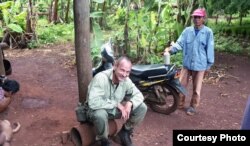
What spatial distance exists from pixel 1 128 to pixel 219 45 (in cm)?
841

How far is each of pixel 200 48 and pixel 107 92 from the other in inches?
76.9

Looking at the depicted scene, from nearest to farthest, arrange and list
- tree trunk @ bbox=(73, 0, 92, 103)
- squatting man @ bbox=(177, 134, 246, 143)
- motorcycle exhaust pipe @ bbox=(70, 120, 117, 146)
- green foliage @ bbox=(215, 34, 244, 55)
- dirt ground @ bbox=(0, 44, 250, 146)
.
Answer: squatting man @ bbox=(177, 134, 246, 143)
tree trunk @ bbox=(73, 0, 92, 103)
motorcycle exhaust pipe @ bbox=(70, 120, 117, 146)
dirt ground @ bbox=(0, 44, 250, 146)
green foliage @ bbox=(215, 34, 244, 55)

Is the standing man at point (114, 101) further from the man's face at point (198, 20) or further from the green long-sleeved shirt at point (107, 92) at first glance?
the man's face at point (198, 20)

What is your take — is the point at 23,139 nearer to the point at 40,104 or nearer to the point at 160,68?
the point at 40,104

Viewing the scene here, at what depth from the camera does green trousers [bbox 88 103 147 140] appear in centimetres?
391

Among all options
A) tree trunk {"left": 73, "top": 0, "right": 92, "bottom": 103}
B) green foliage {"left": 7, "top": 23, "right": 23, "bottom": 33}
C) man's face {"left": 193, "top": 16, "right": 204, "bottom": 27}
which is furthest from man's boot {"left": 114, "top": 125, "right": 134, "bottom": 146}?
green foliage {"left": 7, "top": 23, "right": 23, "bottom": 33}

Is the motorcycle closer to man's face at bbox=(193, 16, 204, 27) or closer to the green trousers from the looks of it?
man's face at bbox=(193, 16, 204, 27)

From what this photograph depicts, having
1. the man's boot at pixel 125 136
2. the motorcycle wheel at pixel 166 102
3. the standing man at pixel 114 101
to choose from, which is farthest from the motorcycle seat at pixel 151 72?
the man's boot at pixel 125 136

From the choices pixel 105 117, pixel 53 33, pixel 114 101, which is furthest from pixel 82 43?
pixel 53 33

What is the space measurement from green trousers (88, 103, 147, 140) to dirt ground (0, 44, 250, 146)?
0.18m

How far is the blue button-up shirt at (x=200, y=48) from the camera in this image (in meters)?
5.33

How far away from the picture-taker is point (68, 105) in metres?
5.82

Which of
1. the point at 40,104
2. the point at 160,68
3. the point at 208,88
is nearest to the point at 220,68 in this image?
the point at 208,88

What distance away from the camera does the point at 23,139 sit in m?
4.54
